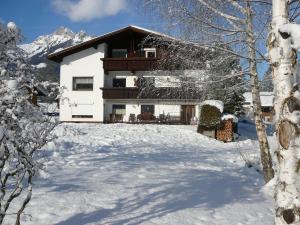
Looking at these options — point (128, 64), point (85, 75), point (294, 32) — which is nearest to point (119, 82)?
point (128, 64)

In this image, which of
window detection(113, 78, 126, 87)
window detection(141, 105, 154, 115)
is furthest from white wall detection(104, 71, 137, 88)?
window detection(141, 105, 154, 115)

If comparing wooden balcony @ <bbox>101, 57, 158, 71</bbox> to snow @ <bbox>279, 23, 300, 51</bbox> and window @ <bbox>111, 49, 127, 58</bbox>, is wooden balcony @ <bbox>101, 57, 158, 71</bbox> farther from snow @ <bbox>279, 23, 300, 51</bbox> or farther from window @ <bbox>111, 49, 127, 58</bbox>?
snow @ <bbox>279, 23, 300, 51</bbox>

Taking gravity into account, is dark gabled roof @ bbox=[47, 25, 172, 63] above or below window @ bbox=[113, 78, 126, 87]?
above

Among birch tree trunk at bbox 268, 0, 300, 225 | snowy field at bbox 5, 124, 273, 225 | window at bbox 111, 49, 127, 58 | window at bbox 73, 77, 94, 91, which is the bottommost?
snowy field at bbox 5, 124, 273, 225

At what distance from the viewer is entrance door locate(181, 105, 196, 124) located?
33.0m

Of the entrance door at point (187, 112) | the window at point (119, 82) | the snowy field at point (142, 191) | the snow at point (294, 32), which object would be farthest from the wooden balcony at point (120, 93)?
the snow at point (294, 32)

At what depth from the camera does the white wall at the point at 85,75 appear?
114 feet

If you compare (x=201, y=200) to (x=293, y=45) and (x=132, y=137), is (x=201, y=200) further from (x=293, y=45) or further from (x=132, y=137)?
(x=132, y=137)

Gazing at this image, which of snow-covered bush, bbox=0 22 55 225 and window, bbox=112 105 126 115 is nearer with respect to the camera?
snow-covered bush, bbox=0 22 55 225

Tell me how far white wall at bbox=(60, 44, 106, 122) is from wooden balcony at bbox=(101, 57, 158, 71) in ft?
3.56

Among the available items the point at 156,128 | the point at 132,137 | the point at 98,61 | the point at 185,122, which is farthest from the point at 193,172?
the point at 98,61

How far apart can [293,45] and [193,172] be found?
7993mm

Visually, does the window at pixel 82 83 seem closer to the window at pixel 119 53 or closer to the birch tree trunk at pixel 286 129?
the window at pixel 119 53

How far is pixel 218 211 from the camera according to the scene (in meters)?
7.16
